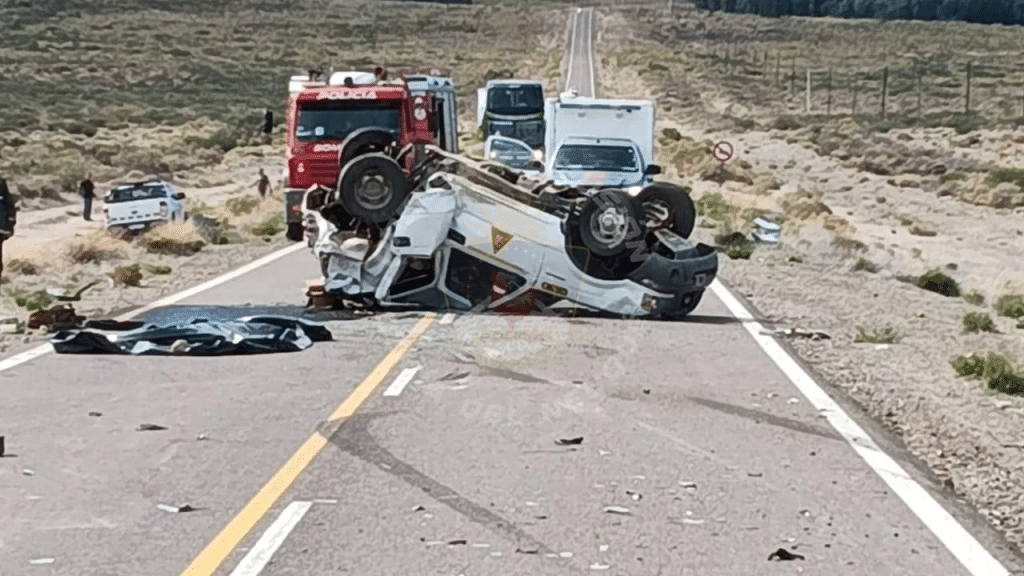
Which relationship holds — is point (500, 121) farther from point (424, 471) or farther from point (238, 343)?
point (424, 471)

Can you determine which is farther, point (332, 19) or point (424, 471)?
point (332, 19)

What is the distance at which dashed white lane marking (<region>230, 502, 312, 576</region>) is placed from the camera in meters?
7.16

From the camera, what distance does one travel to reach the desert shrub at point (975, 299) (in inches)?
890

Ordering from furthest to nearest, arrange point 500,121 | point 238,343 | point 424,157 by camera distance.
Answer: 1. point 500,121
2. point 424,157
3. point 238,343

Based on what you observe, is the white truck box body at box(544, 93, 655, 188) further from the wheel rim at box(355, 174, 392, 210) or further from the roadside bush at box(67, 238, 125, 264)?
the wheel rim at box(355, 174, 392, 210)

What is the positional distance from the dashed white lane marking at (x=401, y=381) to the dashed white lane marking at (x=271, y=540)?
151 inches

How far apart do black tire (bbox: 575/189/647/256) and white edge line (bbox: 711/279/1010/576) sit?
7.21ft

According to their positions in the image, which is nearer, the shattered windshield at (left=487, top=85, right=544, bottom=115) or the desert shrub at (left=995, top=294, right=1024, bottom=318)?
the desert shrub at (left=995, top=294, right=1024, bottom=318)

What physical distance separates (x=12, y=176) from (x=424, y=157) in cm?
4590

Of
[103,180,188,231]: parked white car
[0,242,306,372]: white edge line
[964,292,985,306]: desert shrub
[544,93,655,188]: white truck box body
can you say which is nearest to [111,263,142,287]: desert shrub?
[0,242,306,372]: white edge line

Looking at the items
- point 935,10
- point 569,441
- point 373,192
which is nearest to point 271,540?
point 569,441

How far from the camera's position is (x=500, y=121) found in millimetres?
55781

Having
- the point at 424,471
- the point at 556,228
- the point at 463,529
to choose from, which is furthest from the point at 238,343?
the point at 463,529

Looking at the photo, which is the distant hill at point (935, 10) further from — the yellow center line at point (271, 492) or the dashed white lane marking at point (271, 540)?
the dashed white lane marking at point (271, 540)
